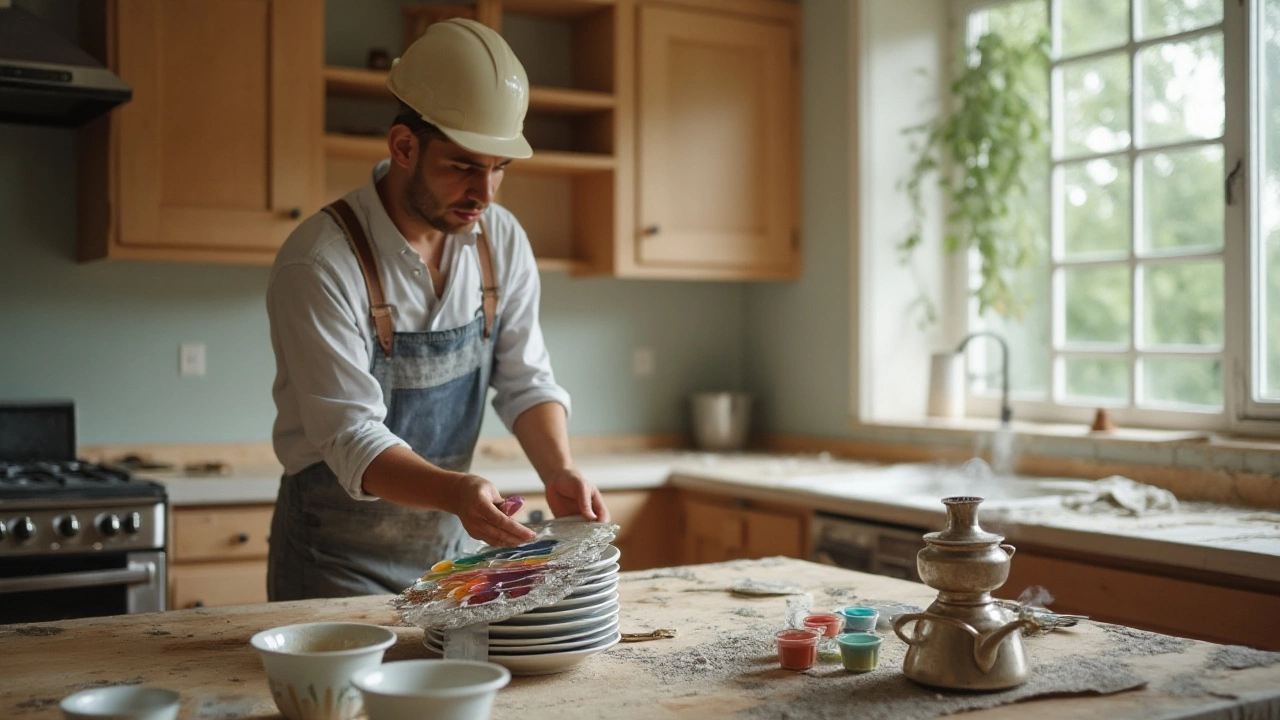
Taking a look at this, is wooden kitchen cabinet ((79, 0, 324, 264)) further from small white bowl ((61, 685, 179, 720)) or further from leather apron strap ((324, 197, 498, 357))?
small white bowl ((61, 685, 179, 720))

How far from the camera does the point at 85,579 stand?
2768mm

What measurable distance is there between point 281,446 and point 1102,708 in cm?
144

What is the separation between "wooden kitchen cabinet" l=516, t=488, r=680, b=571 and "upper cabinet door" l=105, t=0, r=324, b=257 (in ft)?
3.87

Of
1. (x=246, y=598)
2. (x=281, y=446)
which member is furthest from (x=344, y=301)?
(x=246, y=598)

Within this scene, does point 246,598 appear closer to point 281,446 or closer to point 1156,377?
point 281,446

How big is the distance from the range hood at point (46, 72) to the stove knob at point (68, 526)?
1036 mm

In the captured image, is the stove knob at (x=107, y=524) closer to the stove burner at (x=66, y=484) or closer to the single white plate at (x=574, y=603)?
the stove burner at (x=66, y=484)

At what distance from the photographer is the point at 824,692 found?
4.17ft

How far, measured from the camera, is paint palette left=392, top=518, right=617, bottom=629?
4.28 feet

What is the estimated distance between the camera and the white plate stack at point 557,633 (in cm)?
132

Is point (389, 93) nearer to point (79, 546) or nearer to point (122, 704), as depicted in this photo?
point (79, 546)

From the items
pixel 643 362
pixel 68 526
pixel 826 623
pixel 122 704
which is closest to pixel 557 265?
pixel 643 362

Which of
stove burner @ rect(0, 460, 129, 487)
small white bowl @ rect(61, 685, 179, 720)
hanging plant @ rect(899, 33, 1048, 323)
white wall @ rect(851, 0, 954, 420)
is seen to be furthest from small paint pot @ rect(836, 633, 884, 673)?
white wall @ rect(851, 0, 954, 420)

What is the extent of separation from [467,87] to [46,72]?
Answer: 1559 millimetres
